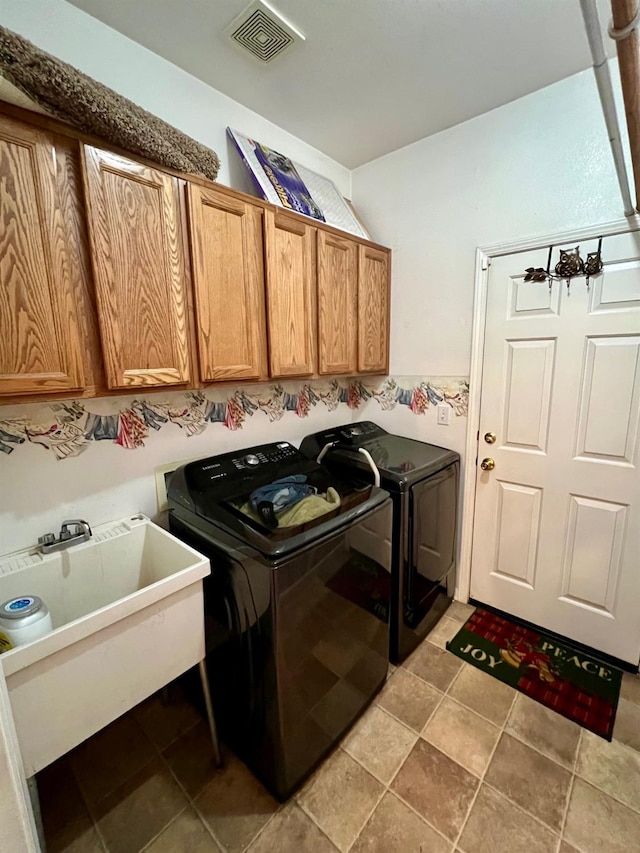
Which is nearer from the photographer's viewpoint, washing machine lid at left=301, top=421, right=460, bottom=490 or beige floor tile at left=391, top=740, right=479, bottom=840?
beige floor tile at left=391, top=740, right=479, bottom=840

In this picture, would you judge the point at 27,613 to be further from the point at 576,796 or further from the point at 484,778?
the point at 576,796

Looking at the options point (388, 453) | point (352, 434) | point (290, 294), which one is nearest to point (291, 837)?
point (388, 453)

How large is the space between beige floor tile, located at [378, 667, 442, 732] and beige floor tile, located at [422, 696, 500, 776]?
0.04m

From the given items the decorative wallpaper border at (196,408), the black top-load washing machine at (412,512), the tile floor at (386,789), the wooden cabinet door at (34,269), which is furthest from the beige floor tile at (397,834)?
the wooden cabinet door at (34,269)

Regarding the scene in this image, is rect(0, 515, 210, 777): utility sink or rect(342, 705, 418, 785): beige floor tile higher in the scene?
rect(0, 515, 210, 777): utility sink

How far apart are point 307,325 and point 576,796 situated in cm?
206

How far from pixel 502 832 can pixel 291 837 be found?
675mm

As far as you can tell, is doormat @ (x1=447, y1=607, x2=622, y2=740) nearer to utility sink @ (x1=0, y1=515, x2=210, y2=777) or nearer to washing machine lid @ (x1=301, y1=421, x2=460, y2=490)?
washing machine lid @ (x1=301, y1=421, x2=460, y2=490)

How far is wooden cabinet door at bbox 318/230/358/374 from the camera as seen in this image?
1802mm

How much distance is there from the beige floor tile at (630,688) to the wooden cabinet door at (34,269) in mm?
2537

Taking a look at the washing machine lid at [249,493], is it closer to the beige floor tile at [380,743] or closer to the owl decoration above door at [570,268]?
the beige floor tile at [380,743]

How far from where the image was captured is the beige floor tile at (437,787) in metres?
1.21

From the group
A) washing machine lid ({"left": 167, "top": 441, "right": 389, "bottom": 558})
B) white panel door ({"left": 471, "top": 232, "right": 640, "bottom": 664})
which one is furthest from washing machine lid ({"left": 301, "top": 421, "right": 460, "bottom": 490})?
white panel door ({"left": 471, "top": 232, "right": 640, "bottom": 664})

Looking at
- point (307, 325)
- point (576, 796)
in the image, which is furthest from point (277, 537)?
point (576, 796)
